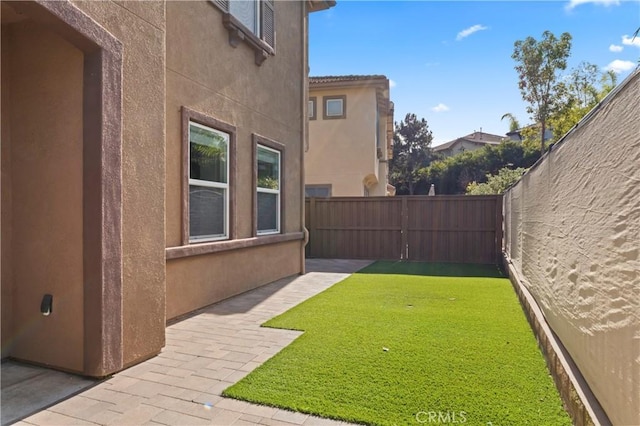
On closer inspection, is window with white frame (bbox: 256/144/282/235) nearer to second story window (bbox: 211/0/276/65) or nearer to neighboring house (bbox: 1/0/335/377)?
second story window (bbox: 211/0/276/65)

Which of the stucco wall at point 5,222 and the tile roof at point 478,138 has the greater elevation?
the tile roof at point 478,138

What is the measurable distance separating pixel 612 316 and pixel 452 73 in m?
12.9

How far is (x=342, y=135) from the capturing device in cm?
1686

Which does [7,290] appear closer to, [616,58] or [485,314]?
[485,314]

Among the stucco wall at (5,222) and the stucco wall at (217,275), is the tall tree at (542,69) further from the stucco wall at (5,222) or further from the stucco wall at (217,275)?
the stucco wall at (5,222)

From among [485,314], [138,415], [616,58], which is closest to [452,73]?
[616,58]

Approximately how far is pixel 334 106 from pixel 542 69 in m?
9.11

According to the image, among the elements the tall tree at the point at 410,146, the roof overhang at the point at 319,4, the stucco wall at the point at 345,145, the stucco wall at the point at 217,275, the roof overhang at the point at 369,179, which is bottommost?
the stucco wall at the point at 217,275

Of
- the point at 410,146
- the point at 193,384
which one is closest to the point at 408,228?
the point at 193,384

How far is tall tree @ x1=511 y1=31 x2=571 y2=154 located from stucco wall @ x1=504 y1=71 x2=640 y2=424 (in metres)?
15.7

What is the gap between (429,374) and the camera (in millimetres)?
3611

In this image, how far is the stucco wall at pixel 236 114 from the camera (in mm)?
5441

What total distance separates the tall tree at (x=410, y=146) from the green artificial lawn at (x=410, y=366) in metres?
37.5

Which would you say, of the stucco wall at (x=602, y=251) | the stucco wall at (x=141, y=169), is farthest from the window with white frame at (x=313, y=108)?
the stucco wall at (x=602, y=251)
